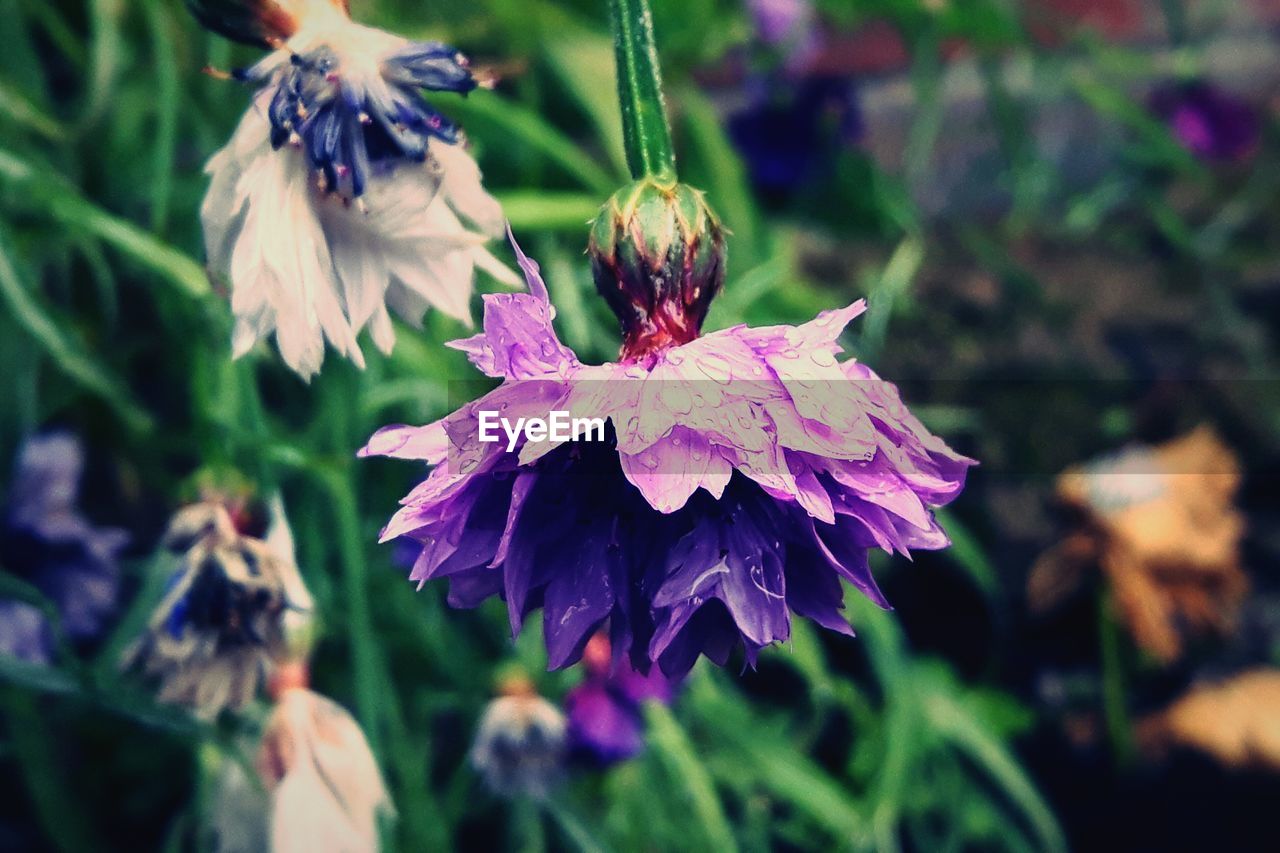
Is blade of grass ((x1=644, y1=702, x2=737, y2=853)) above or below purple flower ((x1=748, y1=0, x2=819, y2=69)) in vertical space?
below

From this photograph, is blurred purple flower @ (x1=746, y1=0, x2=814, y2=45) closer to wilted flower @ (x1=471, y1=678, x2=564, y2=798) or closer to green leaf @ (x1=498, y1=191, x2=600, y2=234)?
green leaf @ (x1=498, y1=191, x2=600, y2=234)

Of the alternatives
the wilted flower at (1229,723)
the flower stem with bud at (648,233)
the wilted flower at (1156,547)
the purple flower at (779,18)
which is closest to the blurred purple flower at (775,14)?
the purple flower at (779,18)

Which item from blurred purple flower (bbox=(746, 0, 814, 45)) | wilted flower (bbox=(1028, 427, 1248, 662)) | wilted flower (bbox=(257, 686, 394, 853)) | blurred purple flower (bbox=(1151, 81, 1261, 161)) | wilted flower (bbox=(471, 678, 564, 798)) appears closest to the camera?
wilted flower (bbox=(257, 686, 394, 853))

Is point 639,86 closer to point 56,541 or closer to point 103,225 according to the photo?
point 103,225

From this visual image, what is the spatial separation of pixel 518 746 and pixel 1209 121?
3.82 feet

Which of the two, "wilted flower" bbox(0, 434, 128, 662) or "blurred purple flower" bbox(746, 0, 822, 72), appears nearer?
"wilted flower" bbox(0, 434, 128, 662)

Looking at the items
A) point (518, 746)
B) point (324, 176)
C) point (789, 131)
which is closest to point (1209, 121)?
point (789, 131)

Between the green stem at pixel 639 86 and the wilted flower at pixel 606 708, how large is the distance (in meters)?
0.42

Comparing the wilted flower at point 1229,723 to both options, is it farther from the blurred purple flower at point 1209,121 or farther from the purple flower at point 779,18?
the purple flower at point 779,18

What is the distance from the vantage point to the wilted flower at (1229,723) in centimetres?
102

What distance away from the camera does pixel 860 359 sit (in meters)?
0.92

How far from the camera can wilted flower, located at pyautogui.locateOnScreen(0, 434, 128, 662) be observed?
660 millimetres

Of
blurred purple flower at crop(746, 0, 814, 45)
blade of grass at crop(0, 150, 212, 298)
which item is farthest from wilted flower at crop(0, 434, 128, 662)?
blurred purple flower at crop(746, 0, 814, 45)

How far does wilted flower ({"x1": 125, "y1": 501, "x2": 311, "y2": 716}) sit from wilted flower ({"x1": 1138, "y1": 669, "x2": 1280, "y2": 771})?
2.87 ft
